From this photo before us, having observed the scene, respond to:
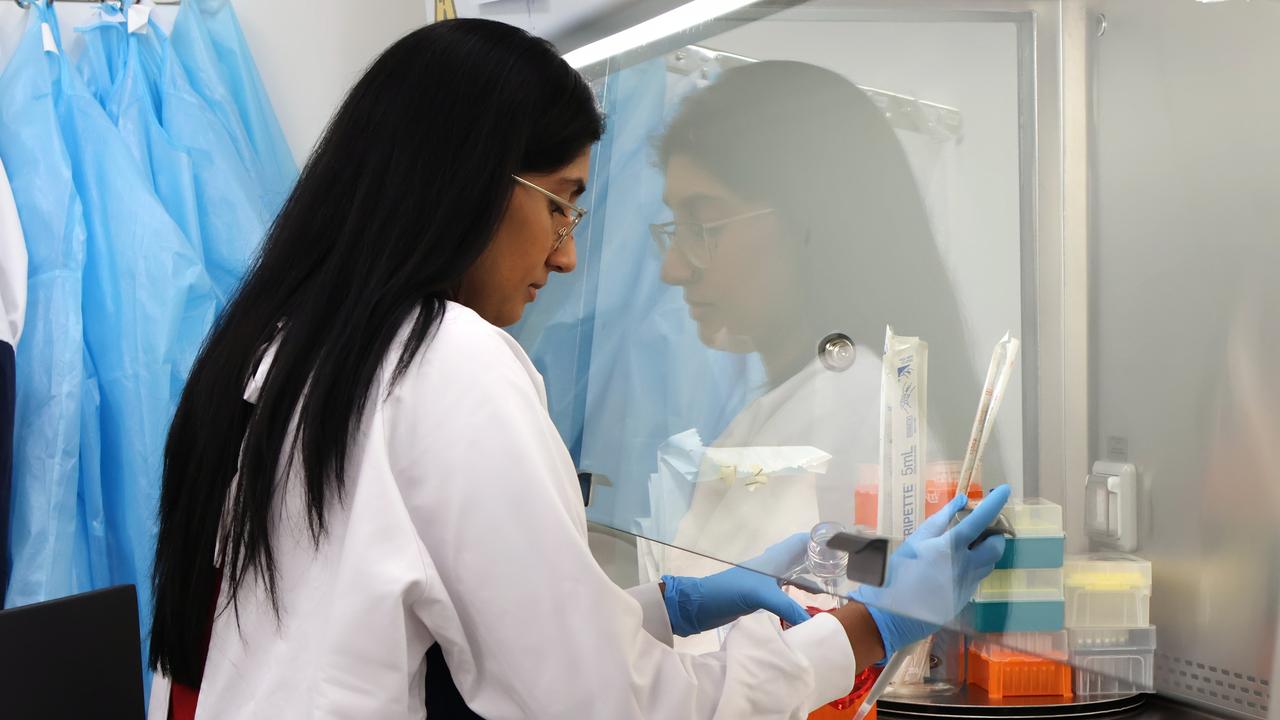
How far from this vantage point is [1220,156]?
2.56ft

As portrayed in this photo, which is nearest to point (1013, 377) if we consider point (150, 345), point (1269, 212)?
point (1269, 212)

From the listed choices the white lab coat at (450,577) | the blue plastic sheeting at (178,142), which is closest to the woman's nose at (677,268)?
the white lab coat at (450,577)

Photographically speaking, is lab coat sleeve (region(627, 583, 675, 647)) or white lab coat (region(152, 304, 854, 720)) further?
lab coat sleeve (region(627, 583, 675, 647))

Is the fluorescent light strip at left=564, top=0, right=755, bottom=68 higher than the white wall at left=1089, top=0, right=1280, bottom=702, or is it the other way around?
the fluorescent light strip at left=564, top=0, right=755, bottom=68

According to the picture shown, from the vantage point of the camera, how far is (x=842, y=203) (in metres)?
1.02

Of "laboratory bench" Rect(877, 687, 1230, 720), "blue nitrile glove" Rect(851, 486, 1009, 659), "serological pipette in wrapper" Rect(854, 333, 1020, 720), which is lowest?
"laboratory bench" Rect(877, 687, 1230, 720)

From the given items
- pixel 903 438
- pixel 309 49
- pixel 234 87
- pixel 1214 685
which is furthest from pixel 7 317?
pixel 1214 685

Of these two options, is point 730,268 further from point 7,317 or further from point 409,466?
point 7,317

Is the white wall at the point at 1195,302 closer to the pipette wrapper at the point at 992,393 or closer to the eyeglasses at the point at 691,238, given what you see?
the pipette wrapper at the point at 992,393

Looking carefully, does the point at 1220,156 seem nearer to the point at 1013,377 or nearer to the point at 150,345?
the point at 1013,377

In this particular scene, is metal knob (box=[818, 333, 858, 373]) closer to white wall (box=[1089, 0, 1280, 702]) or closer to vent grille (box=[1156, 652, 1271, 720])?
white wall (box=[1089, 0, 1280, 702])

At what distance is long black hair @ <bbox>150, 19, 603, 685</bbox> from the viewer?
754 mm

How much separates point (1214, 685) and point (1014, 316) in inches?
Answer: 12.8

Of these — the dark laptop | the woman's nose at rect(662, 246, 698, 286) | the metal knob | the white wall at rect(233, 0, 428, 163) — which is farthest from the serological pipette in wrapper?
the white wall at rect(233, 0, 428, 163)
